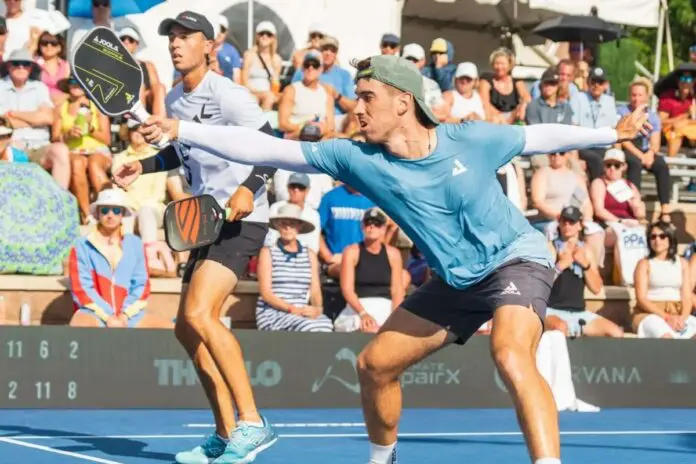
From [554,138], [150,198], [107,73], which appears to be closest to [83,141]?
[150,198]

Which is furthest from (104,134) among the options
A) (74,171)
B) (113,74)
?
(113,74)

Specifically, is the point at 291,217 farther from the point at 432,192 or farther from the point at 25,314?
the point at 432,192

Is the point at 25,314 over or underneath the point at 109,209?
underneath

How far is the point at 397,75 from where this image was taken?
6023 mm

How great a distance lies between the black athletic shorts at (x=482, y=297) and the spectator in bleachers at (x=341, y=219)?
6.80 m

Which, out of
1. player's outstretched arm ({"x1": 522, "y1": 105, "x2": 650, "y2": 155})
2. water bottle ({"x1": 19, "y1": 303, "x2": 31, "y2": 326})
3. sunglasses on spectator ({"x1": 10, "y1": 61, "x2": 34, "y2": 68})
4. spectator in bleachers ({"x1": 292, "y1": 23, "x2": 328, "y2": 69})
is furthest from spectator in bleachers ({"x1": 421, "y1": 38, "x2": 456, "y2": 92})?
player's outstretched arm ({"x1": 522, "y1": 105, "x2": 650, "y2": 155})

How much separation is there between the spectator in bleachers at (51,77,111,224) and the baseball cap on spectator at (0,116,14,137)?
58cm

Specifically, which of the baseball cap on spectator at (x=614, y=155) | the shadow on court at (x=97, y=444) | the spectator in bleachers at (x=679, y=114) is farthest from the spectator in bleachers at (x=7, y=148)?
the spectator in bleachers at (x=679, y=114)

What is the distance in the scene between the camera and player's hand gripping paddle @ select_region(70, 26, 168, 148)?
6586 mm

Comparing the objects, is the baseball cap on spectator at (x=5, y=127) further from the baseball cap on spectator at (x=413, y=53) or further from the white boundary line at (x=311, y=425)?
the baseball cap on spectator at (x=413, y=53)

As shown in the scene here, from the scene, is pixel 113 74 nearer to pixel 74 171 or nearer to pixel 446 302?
pixel 446 302

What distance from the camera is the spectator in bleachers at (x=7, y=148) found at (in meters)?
12.4

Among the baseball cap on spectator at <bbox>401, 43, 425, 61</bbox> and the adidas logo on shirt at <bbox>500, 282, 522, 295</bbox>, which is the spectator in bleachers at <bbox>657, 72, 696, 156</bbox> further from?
the adidas logo on shirt at <bbox>500, 282, 522, 295</bbox>

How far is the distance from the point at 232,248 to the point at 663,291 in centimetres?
718
